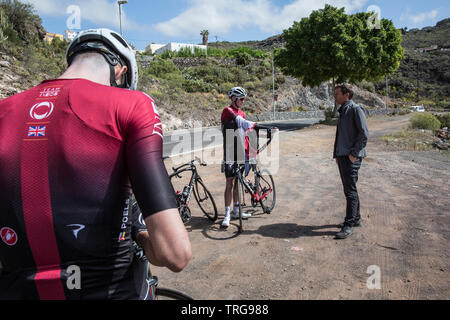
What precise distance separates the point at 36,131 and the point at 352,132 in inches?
184

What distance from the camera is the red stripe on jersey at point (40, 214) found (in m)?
0.99

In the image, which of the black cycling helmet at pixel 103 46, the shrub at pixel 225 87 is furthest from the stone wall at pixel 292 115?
the black cycling helmet at pixel 103 46

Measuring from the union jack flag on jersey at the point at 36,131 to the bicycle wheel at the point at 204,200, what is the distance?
4621 millimetres

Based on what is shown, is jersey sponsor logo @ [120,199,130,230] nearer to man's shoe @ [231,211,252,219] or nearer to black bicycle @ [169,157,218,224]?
black bicycle @ [169,157,218,224]

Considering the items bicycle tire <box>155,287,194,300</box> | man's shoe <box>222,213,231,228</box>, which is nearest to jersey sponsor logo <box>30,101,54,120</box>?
bicycle tire <box>155,287,194,300</box>

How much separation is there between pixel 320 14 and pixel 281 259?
2773 cm

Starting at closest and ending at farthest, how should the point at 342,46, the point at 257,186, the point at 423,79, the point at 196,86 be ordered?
the point at 257,186 → the point at 342,46 → the point at 196,86 → the point at 423,79

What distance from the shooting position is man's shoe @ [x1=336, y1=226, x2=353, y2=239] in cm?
464

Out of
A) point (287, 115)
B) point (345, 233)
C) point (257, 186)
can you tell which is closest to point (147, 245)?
point (345, 233)

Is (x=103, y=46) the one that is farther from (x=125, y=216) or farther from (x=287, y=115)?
(x=287, y=115)

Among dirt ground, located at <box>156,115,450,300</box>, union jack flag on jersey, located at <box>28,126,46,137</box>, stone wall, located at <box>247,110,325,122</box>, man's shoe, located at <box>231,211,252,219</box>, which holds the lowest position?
dirt ground, located at <box>156,115,450,300</box>

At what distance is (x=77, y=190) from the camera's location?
1.00 m
